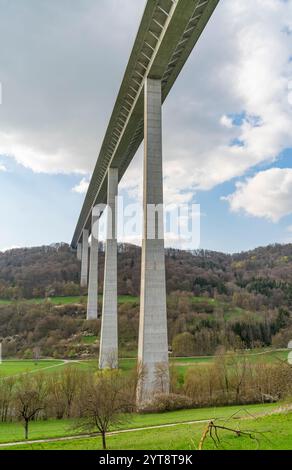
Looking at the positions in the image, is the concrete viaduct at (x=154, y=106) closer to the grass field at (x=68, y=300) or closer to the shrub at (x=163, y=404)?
the shrub at (x=163, y=404)

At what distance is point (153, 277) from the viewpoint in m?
16.7

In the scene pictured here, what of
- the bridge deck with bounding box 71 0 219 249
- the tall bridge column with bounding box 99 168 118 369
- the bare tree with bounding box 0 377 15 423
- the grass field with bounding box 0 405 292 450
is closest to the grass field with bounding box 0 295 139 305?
the tall bridge column with bounding box 99 168 118 369

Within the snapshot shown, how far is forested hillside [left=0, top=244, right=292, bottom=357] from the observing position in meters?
46.4

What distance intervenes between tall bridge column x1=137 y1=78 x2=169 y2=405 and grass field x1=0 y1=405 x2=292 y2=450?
1687 mm

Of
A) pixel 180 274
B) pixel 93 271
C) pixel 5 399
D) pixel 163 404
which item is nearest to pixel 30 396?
pixel 5 399

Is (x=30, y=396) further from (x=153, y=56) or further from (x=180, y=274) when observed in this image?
(x=180, y=274)

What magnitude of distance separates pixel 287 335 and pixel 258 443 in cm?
4138

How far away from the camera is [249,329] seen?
52844mm

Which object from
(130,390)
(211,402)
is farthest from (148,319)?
(211,402)

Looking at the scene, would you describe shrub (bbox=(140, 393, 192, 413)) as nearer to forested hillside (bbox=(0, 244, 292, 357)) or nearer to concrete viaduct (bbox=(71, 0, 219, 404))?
concrete viaduct (bbox=(71, 0, 219, 404))

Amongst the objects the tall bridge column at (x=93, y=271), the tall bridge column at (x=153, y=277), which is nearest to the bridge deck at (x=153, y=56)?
the tall bridge column at (x=153, y=277)

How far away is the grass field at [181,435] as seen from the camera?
6352mm

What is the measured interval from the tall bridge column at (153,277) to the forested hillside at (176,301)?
955 inches
